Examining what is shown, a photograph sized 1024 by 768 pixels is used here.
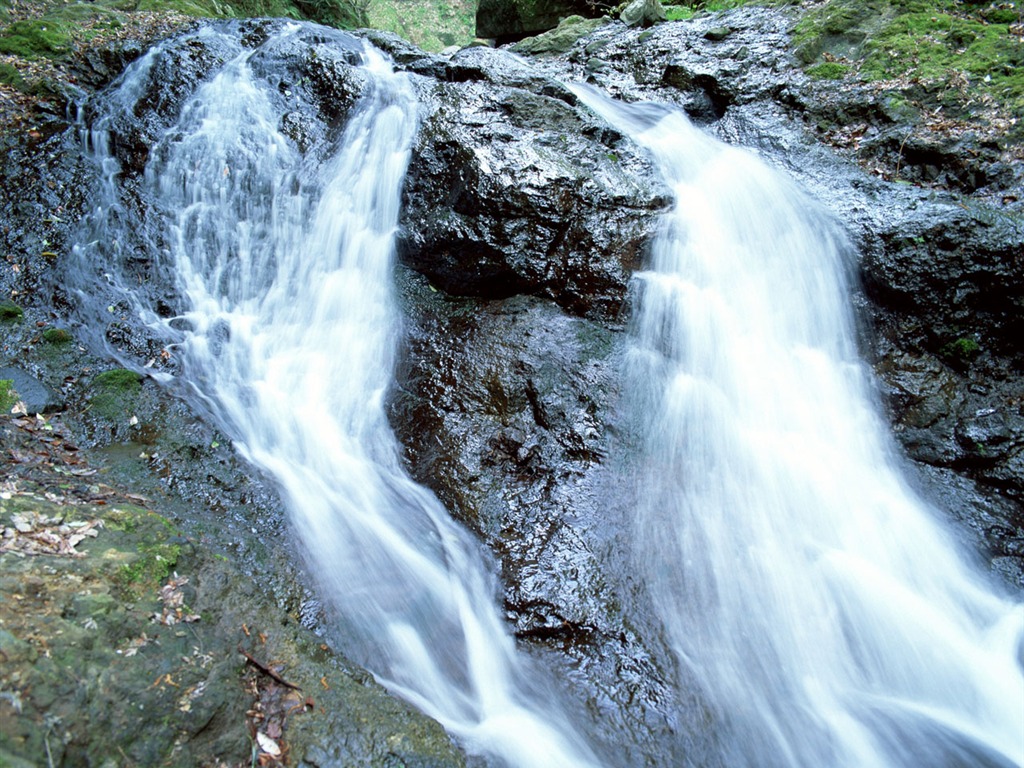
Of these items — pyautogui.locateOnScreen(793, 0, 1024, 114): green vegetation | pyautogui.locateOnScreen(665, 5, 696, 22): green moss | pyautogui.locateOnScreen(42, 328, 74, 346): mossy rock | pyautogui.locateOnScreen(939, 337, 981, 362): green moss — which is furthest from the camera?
pyautogui.locateOnScreen(665, 5, 696, 22): green moss

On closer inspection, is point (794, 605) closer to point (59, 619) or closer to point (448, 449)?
point (448, 449)

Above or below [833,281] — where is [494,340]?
below

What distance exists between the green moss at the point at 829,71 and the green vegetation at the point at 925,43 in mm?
45

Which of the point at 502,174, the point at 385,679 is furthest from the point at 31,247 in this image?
the point at 385,679

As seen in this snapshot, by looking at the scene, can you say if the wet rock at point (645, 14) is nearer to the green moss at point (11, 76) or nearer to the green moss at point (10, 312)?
the green moss at point (11, 76)

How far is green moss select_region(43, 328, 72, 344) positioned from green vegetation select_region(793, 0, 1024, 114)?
29.2 feet

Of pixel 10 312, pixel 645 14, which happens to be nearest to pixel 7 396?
pixel 10 312

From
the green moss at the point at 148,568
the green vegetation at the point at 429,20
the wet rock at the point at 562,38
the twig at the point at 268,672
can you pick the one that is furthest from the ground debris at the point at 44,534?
the green vegetation at the point at 429,20

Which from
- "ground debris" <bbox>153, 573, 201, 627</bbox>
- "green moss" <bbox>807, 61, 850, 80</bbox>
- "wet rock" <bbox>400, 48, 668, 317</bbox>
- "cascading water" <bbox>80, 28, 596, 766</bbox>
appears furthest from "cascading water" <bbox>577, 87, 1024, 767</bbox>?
"ground debris" <bbox>153, 573, 201, 627</bbox>

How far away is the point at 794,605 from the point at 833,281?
3083 mm

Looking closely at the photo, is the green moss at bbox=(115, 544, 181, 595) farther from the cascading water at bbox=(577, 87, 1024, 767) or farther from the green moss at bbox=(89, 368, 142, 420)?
the cascading water at bbox=(577, 87, 1024, 767)

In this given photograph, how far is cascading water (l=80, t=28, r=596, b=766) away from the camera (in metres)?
3.38

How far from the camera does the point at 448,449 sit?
14.6 feet

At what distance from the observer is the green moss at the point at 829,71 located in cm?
690
